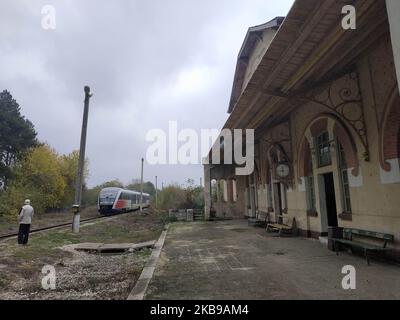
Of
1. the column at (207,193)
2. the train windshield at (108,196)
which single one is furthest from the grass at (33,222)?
the column at (207,193)

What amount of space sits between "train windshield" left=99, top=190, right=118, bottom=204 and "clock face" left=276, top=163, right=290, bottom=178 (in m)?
22.6

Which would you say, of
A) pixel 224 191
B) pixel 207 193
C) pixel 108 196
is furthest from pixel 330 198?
pixel 108 196

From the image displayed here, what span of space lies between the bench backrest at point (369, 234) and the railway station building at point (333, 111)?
0.51ft

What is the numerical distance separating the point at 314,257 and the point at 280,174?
500cm

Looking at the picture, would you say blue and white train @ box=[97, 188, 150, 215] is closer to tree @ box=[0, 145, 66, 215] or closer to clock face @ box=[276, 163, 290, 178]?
tree @ box=[0, 145, 66, 215]

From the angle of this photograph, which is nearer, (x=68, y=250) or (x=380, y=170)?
(x=380, y=170)

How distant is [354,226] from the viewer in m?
7.83

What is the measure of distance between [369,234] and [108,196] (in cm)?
2754

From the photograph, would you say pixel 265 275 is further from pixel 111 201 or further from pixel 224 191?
pixel 111 201

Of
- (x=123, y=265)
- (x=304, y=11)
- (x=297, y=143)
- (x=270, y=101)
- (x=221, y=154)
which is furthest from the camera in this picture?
(x=221, y=154)

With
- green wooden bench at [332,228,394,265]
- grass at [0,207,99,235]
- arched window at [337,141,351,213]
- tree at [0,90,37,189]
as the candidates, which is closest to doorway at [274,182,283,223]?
arched window at [337,141,351,213]
